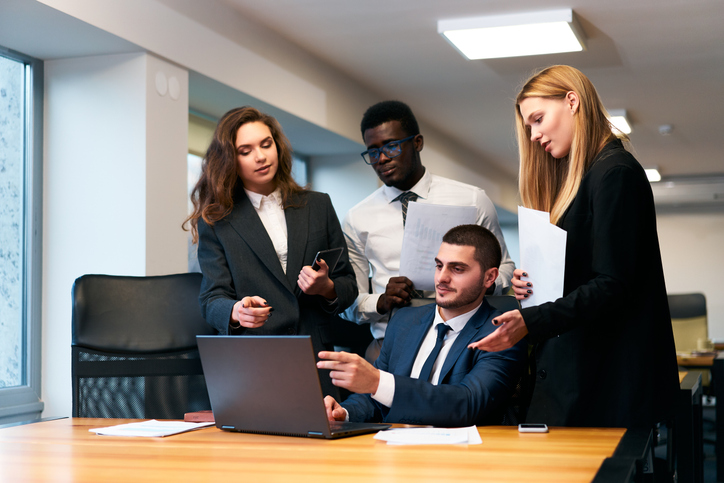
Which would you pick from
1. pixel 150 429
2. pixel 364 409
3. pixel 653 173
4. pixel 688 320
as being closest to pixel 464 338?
pixel 364 409

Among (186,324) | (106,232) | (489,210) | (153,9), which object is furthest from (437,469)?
(153,9)

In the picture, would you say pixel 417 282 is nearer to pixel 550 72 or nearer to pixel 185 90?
pixel 550 72

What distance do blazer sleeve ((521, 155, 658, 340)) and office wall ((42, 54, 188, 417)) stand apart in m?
2.18

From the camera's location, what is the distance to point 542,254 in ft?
5.67

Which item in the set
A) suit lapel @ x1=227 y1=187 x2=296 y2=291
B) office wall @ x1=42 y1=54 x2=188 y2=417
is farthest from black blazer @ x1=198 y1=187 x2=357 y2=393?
office wall @ x1=42 y1=54 x2=188 y2=417

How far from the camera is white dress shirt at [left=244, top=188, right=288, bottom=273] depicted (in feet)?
7.73

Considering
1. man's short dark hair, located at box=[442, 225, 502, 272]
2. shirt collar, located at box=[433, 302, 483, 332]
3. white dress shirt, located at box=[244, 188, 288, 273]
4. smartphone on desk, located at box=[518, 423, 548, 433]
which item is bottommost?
smartphone on desk, located at box=[518, 423, 548, 433]

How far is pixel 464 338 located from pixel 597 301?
0.43 m

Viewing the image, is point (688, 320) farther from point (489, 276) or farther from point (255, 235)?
point (255, 235)

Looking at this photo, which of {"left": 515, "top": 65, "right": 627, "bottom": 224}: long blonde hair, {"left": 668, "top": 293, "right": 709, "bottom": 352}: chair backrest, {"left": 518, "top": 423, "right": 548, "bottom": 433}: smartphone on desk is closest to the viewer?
{"left": 518, "top": 423, "right": 548, "bottom": 433}: smartphone on desk

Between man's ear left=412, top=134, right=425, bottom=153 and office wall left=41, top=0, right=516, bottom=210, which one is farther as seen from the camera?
office wall left=41, top=0, right=516, bottom=210

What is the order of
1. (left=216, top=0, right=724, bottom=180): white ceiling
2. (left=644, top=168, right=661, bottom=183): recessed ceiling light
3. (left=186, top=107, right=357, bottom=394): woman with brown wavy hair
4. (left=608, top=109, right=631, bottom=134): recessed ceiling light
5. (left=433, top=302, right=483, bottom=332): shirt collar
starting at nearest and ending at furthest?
(left=433, top=302, right=483, bottom=332): shirt collar < (left=186, top=107, right=357, bottom=394): woman with brown wavy hair < (left=216, top=0, right=724, bottom=180): white ceiling < (left=608, top=109, right=631, bottom=134): recessed ceiling light < (left=644, top=168, right=661, bottom=183): recessed ceiling light

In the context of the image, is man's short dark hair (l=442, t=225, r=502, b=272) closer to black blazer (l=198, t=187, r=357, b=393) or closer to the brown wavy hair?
black blazer (l=198, t=187, r=357, b=393)

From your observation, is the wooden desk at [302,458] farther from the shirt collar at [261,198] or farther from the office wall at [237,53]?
the office wall at [237,53]
